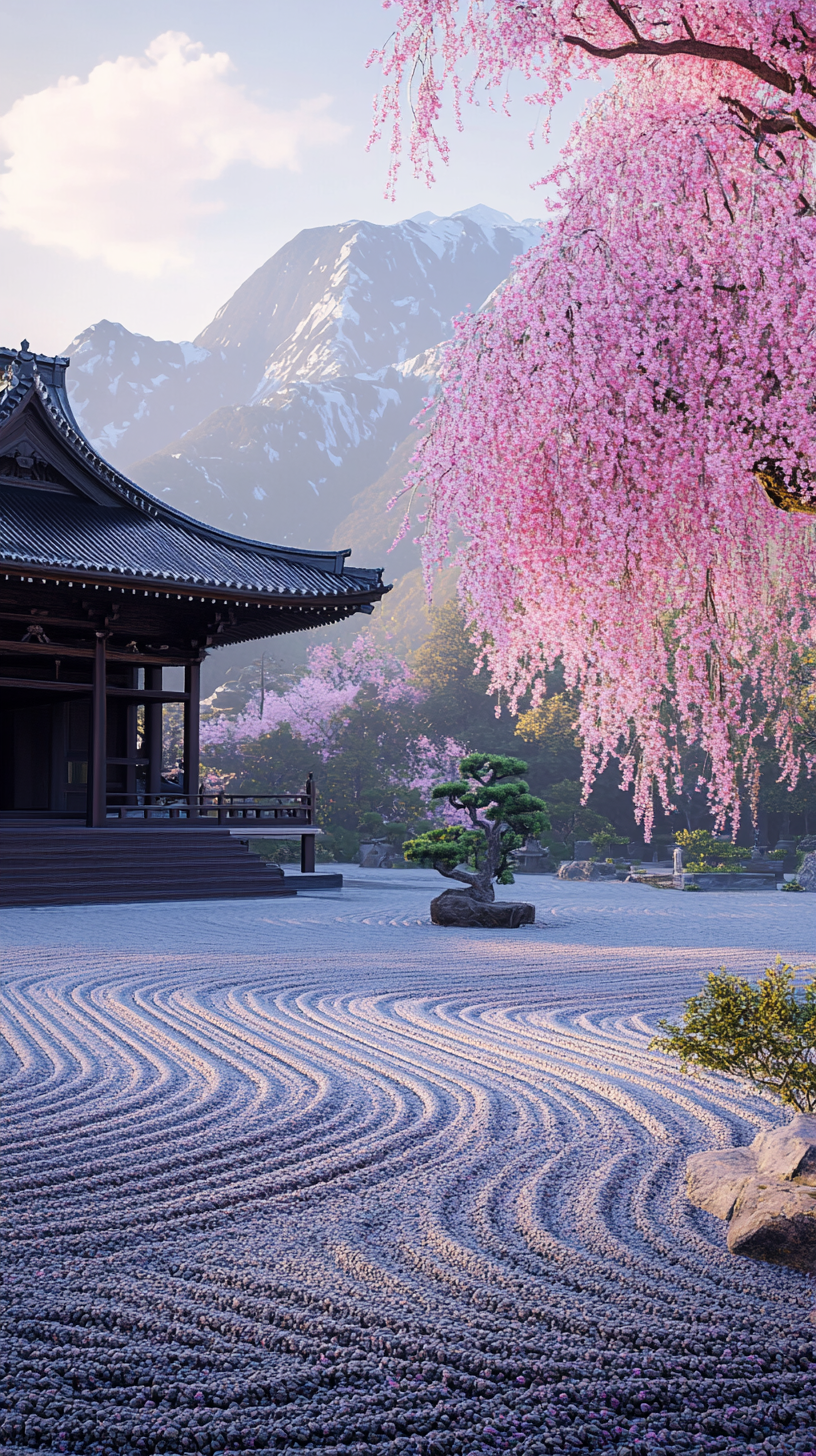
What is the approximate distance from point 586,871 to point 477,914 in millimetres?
13452

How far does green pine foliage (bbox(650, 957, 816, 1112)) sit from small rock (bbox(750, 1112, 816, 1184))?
130mm

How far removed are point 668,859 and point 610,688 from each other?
31.4 m

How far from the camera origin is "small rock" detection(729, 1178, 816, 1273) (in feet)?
11.2

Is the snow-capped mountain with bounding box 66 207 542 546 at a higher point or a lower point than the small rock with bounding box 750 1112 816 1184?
higher

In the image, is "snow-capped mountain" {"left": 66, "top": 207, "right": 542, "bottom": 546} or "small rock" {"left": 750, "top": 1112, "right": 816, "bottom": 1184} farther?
"snow-capped mountain" {"left": 66, "top": 207, "right": 542, "bottom": 546}

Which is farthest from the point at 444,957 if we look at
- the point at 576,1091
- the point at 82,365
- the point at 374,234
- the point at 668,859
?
the point at 374,234

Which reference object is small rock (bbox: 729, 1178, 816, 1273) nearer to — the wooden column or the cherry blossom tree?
the cherry blossom tree

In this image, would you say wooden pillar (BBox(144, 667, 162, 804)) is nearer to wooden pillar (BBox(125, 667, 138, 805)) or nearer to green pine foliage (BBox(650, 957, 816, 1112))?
wooden pillar (BBox(125, 667, 138, 805))

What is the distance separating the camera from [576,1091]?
18.0ft

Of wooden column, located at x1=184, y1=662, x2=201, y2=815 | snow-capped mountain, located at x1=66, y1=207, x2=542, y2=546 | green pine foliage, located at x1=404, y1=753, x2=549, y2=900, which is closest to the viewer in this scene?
green pine foliage, located at x1=404, y1=753, x2=549, y2=900

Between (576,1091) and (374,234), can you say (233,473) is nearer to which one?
(374,234)

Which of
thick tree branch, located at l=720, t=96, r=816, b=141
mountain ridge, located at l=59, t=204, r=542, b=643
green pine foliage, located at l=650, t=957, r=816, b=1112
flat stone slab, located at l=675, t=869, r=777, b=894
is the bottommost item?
flat stone slab, located at l=675, t=869, r=777, b=894

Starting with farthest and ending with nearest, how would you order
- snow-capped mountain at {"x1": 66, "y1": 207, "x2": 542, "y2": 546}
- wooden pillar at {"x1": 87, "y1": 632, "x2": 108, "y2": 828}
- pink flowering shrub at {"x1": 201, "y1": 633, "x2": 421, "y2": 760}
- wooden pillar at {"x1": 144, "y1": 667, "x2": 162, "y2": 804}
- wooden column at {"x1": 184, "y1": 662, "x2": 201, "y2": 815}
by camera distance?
snow-capped mountain at {"x1": 66, "y1": 207, "x2": 542, "y2": 546}, pink flowering shrub at {"x1": 201, "y1": 633, "x2": 421, "y2": 760}, wooden pillar at {"x1": 144, "y1": 667, "x2": 162, "y2": 804}, wooden column at {"x1": 184, "y1": 662, "x2": 201, "y2": 815}, wooden pillar at {"x1": 87, "y1": 632, "x2": 108, "y2": 828}

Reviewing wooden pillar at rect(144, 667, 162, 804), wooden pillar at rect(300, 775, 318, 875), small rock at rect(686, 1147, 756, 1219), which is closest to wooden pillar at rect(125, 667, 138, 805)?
wooden pillar at rect(144, 667, 162, 804)
